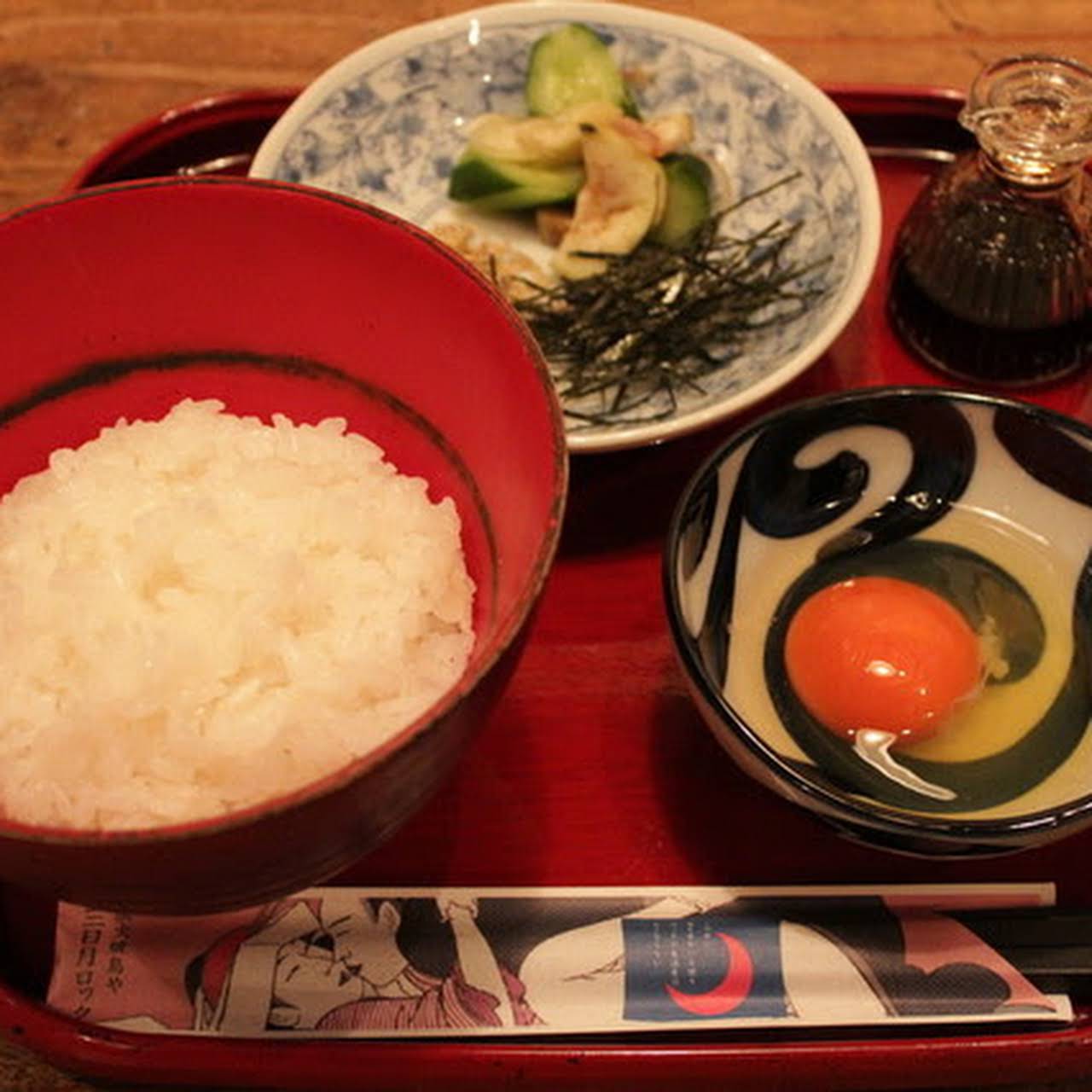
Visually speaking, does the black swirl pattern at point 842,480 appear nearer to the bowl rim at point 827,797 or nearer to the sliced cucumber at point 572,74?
the bowl rim at point 827,797

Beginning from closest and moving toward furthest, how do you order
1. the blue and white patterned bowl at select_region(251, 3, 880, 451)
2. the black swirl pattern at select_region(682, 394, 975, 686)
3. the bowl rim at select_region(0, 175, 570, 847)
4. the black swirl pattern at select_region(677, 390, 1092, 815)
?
1. the bowl rim at select_region(0, 175, 570, 847)
2. the black swirl pattern at select_region(677, 390, 1092, 815)
3. the black swirl pattern at select_region(682, 394, 975, 686)
4. the blue and white patterned bowl at select_region(251, 3, 880, 451)

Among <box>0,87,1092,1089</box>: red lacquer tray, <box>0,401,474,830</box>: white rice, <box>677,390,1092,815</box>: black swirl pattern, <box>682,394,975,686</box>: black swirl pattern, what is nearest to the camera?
<box>0,401,474,830</box>: white rice

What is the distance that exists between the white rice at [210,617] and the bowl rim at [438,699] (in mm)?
51

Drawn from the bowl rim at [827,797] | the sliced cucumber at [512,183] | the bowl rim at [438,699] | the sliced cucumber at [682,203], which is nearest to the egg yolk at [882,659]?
the bowl rim at [827,797]

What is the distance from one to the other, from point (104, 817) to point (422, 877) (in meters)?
0.38

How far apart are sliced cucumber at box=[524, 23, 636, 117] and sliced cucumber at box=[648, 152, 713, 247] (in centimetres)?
15

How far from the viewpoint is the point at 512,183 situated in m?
2.04

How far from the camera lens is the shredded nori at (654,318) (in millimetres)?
1793

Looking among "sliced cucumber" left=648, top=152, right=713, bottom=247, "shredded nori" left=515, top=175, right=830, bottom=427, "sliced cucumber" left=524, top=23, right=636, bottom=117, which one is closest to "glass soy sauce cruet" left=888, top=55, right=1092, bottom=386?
"shredded nori" left=515, top=175, right=830, bottom=427

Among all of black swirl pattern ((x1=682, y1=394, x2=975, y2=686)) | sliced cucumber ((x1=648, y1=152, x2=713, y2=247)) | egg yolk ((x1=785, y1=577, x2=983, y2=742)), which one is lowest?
egg yolk ((x1=785, y1=577, x2=983, y2=742))

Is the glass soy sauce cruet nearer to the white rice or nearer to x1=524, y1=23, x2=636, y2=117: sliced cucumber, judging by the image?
x1=524, y1=23, x2=636, y2=117: sliced cucumber

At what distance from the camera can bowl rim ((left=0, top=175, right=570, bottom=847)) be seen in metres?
0.91

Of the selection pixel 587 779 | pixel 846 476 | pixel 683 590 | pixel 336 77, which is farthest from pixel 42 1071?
pixel 336 77

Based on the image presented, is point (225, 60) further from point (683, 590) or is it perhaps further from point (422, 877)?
point (422, 877)
